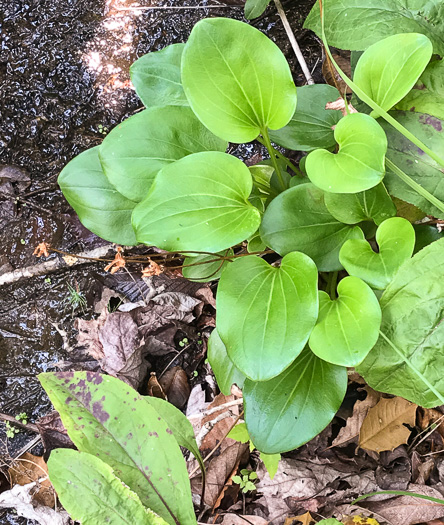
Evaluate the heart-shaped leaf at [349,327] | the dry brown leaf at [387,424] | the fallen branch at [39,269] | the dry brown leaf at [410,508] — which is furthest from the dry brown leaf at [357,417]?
the fallen branch at [39,269]

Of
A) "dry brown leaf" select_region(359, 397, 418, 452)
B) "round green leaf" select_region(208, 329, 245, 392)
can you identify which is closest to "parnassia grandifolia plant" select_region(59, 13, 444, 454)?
"round green leaf" select_region(208, 329, 245, 392)

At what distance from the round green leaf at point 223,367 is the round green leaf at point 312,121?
576mm

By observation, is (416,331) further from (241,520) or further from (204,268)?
(241,520)

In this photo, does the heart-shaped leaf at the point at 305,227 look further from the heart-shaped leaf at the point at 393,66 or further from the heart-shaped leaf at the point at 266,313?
the heart-shaped leaf at the point at 393,66

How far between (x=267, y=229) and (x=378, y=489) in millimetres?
839

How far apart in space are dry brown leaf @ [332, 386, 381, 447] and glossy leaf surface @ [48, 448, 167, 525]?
66 cm

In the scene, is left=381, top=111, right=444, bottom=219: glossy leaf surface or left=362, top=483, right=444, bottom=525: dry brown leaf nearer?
left=381, top=111, right=444, bottom=219: glossy leaf surface

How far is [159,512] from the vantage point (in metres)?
1.01

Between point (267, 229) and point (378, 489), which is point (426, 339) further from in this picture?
point (378, 489)

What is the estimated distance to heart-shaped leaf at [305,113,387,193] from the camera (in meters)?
0.94

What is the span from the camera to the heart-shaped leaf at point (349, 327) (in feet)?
3.21

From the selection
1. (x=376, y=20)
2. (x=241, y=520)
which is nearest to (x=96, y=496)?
(x=241, y=520)

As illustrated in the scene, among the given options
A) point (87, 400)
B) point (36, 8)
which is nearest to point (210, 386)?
point (87, 400)

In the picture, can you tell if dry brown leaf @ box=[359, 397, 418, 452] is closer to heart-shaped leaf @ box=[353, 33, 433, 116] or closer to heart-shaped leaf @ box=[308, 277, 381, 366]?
heart-shaped leaf @ box=[308, 277, 381, 366]
